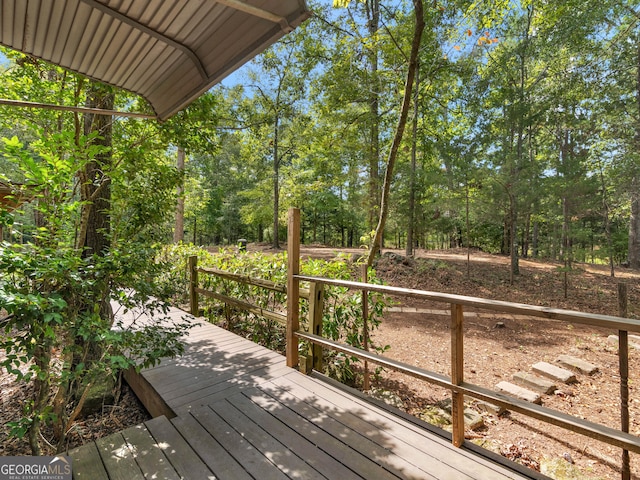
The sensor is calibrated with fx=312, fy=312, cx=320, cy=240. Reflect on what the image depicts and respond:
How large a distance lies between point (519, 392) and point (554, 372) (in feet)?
2.99

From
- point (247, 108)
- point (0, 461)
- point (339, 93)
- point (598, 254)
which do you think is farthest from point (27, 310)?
point (598, 254)

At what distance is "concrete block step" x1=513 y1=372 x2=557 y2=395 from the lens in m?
3.45

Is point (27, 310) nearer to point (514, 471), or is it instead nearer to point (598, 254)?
point (514, 471)

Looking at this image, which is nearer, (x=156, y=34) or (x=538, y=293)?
(x=156, y=34)

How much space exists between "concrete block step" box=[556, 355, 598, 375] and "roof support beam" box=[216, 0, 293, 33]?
5.02 m

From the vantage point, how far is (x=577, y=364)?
4070 mm

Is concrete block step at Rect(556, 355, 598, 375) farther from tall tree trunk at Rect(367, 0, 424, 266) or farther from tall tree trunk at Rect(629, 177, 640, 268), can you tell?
tall tree trunk at Rect(629, 177, 640, 268)

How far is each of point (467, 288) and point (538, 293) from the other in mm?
1798

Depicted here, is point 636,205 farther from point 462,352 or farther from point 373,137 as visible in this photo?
point 462,352

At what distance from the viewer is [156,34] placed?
1959 mm

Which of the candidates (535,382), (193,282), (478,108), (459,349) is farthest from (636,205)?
(193,282)

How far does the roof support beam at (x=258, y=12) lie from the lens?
137cm

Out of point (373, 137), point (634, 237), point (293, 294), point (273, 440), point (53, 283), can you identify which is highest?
point (373, 137)

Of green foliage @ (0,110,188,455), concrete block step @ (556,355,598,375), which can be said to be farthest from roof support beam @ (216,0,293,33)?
concrete block step @ (556,355,598,375)
